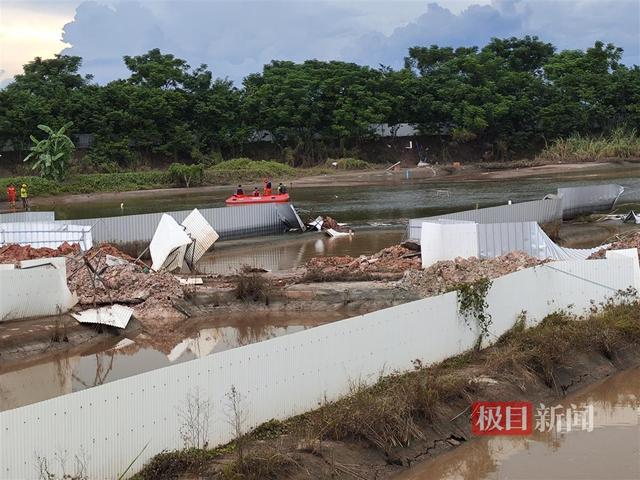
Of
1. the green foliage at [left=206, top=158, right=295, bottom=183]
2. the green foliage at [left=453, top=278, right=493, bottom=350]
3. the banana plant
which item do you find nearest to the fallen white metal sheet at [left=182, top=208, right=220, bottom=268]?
the green foliage at [left=453, top=278, right=493, bottom=350]

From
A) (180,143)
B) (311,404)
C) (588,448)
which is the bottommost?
(588,448)

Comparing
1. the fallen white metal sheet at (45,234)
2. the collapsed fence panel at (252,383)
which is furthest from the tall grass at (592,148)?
the collapsed fence panel at (252,383)

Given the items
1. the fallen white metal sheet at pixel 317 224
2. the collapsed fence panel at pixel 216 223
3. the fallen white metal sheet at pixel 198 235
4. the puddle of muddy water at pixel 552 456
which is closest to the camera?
the puddle of muddy water at pixel 552 456

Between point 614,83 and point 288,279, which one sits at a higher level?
point 614,83

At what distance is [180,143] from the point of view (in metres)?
76.1

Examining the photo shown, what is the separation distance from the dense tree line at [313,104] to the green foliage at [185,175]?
6.54m

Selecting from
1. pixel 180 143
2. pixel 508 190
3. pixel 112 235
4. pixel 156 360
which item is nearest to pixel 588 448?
pixel 156 360

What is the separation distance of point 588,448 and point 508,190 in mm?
45532

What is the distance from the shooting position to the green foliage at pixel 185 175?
224 feet

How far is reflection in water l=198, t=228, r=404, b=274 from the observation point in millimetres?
29453

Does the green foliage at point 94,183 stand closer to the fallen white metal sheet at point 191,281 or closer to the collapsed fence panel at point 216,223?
the collapsed fence panel at point 216,223

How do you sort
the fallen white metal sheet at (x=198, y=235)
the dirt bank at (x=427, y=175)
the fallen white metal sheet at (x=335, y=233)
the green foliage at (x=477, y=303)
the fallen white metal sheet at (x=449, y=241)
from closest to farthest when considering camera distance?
the green foliage at (x=477, y=303) < the fallen white metal sheet at (x=449, y=241) < the fallen white metal sheet at (x=198, y=235) < the fallen white metal sheet at (x=335, y=233) < the dirt bank at (x=427, y=175)

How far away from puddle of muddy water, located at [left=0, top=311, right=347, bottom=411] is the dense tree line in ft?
177

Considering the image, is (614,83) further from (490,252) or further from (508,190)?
(490,252)
